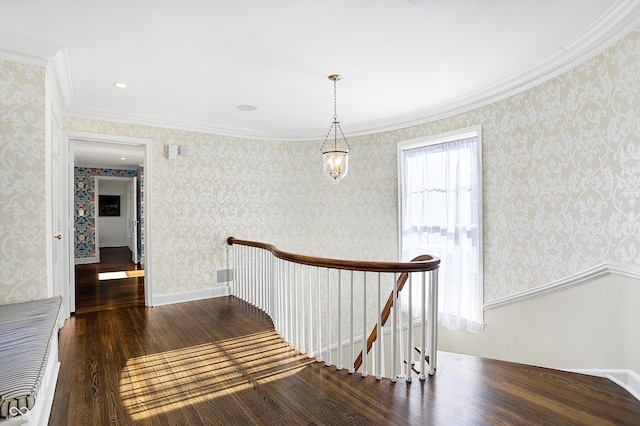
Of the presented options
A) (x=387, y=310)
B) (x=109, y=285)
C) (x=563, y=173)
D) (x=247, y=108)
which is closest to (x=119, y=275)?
(x=109, y=285)

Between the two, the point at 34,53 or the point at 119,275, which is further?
the point at 119,275

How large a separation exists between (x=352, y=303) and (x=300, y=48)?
202 cm

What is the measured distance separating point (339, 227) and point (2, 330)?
4.08 metres

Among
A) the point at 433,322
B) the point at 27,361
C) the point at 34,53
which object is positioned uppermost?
the point at 34,53

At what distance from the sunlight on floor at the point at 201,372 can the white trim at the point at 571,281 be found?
2.15 meters

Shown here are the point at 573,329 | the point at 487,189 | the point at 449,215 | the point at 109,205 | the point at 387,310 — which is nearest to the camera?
the point at 573,329

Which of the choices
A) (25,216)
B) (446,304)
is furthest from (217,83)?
(446,304)

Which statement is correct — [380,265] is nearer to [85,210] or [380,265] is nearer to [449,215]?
[449,215]

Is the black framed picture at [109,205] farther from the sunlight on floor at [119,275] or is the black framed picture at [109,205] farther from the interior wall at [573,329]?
the interior wall at [573,329]

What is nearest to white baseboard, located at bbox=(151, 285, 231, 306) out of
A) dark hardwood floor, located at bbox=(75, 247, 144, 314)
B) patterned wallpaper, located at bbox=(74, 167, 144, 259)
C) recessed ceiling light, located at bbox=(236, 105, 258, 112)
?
dark hardwood floor, located at bbox=(75, 247, 144, 314)

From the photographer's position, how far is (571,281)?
2.90m

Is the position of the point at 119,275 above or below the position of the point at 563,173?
below

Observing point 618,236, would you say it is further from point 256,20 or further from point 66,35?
point 66,35

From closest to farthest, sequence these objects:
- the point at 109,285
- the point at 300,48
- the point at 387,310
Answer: the point at 300,48 < the point at 387,310 < the point at 109,285
